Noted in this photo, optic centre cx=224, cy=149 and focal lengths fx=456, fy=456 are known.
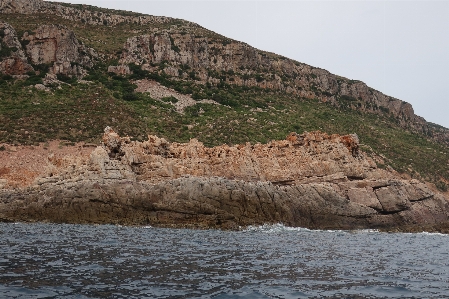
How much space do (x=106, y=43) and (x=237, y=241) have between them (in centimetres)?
8065

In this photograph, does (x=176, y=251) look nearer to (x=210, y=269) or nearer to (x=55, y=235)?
(x=210, y=269)

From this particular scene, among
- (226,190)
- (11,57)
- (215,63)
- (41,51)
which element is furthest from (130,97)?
(226,190)

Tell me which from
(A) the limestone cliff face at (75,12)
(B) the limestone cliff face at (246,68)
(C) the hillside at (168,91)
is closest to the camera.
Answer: (C) the hillside at (168,91)

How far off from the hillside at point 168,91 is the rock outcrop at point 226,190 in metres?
18.2

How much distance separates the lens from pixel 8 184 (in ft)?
135

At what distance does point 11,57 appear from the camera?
77375 millimetres

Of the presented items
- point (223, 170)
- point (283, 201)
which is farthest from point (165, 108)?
point (283, 201)

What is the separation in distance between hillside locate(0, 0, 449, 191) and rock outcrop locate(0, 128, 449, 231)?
718 inches

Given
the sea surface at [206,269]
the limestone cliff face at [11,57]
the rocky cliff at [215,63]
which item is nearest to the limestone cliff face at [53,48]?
the rocky cliff at [215,63]

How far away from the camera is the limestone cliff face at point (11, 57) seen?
76562mm

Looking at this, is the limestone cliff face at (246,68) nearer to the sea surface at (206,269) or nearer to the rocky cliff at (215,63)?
the rocky cliff at (215,63)

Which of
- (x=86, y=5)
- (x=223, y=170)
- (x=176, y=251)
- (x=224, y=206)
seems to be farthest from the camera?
(x=86, y=5)

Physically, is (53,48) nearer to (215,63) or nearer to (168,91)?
(168,91)

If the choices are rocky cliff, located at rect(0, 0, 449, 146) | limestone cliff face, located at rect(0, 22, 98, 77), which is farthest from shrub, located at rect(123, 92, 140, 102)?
rocky cliff, located at rect(0, 0, 449, 146)
